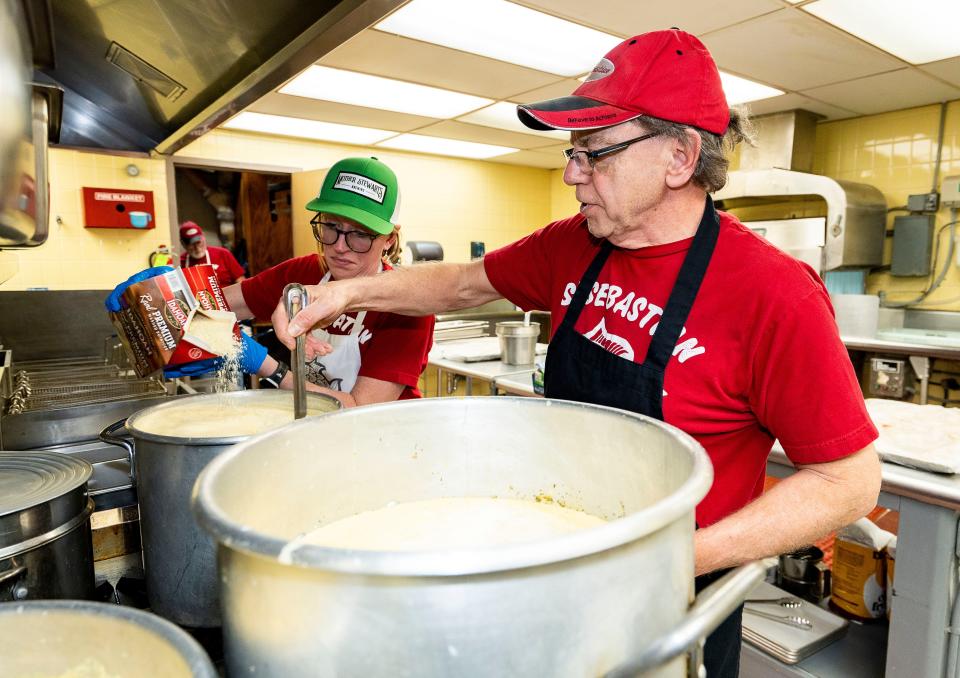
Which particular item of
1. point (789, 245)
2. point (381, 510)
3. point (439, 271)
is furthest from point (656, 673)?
point (789, 245)

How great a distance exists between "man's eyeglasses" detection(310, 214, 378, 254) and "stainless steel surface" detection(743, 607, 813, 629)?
160cm

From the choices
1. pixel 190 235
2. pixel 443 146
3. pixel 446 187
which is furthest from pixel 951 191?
pixel 190 235

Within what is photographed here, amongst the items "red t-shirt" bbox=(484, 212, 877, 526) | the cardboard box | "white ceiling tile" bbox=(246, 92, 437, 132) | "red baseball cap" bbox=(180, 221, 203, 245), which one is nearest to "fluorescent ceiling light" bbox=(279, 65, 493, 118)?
"white ceiling tile" bbox=(246, 92, 437, 132)

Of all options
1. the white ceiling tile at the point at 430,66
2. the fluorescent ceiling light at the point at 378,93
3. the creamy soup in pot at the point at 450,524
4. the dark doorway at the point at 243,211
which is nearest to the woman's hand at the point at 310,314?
the creamy soup in pot at the point at 450,524

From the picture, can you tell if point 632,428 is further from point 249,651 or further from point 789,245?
point 789,245

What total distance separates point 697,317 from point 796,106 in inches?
177

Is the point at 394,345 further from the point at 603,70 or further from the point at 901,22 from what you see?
the point at 901,22

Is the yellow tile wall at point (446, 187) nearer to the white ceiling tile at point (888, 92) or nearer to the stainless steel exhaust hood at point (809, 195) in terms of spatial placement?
the stainless steel exhaust hood at point (809, 195)

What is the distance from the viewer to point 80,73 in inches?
77.7

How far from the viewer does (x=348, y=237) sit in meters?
1.61

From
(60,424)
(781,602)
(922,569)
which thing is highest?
(60,424)

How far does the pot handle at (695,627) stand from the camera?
0.35 metres

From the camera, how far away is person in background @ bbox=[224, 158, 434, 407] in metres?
1.54

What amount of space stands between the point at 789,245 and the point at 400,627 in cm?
496
